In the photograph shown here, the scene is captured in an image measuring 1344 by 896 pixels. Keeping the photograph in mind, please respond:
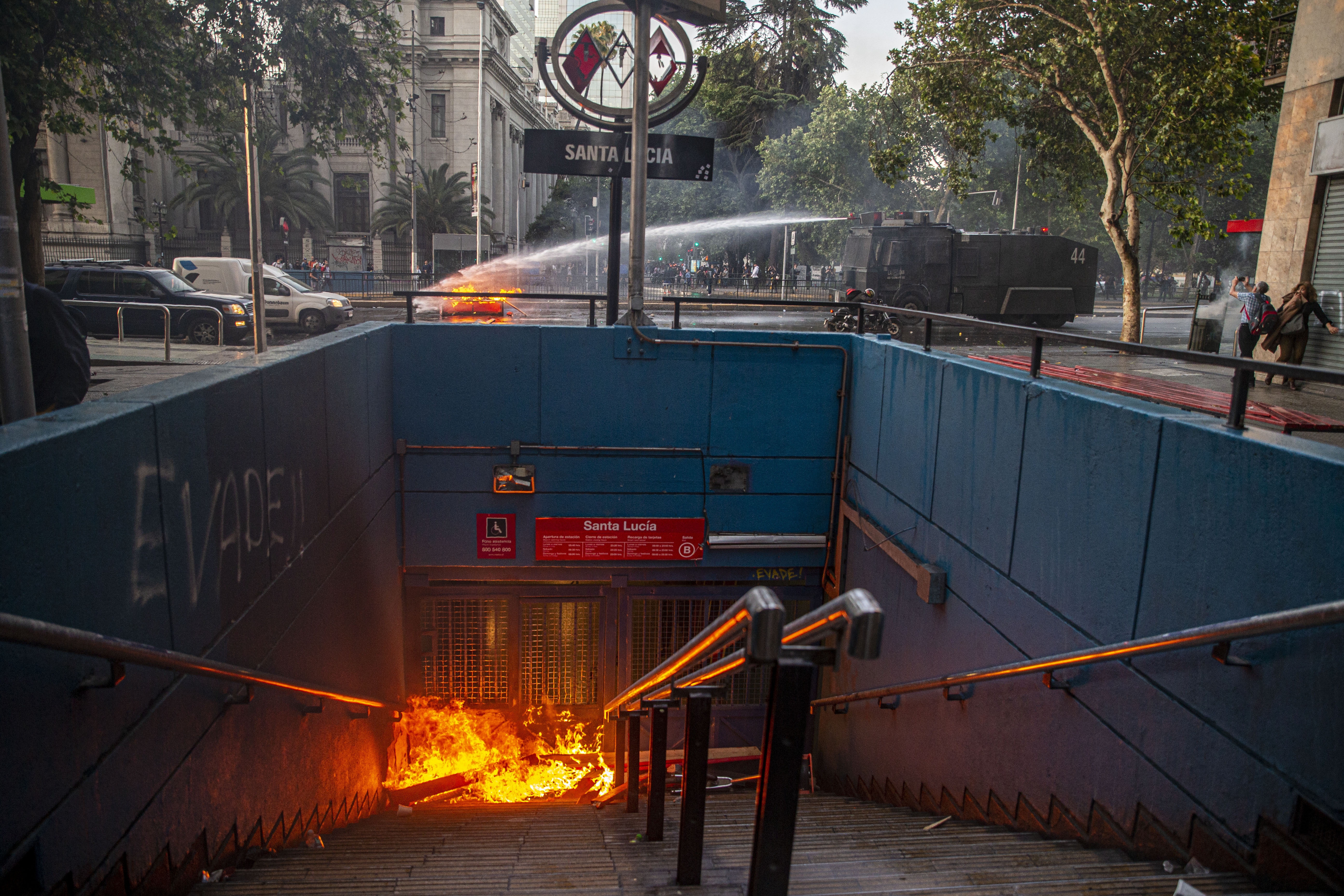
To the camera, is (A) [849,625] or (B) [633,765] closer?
(A) [849,625]

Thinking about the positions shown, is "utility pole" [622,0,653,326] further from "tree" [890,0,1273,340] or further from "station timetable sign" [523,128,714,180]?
"tree" [890,0,1273,340]

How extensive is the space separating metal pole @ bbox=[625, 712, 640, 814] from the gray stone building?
3584 cm

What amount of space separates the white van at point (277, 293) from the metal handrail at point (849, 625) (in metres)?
22.3

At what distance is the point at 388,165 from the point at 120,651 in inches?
1537

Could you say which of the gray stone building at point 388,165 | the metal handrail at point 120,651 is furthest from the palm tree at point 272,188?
the metal handrail at point 120,651

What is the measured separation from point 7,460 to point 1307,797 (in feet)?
15.6

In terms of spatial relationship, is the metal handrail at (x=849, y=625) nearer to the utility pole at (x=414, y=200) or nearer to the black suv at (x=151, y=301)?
the black suv at (x=151, y=301)

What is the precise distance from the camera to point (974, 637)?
7.20 m

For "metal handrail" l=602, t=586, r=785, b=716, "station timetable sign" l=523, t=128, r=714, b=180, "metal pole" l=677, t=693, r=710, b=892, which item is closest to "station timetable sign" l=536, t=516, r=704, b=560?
"station timetable sign" l=523, t=128, r=714, b=180

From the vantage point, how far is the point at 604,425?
35.8 feet

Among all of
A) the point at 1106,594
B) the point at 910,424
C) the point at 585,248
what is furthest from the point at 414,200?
the point at 1106,594

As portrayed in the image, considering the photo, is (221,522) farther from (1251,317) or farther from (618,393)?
(1251,317)

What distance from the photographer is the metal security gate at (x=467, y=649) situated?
1170 centimetres

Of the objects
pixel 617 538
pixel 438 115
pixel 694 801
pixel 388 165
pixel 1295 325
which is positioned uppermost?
pixel 438 115
